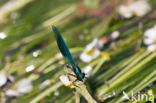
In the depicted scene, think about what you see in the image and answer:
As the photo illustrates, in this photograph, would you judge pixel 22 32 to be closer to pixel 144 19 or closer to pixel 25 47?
pixel 25 47

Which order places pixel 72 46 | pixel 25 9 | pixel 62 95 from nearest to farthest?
pixel 62 95 < pixel 72 46 < pixel 25 9

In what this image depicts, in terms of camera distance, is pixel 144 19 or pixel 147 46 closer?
pixel 147 46

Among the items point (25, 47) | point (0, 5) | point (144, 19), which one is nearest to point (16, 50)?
point (25, 47)

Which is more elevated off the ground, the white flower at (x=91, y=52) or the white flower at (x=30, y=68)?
the white flower at (x=30, y=68)

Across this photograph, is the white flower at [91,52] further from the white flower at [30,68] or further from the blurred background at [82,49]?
the white flower at [30,68]

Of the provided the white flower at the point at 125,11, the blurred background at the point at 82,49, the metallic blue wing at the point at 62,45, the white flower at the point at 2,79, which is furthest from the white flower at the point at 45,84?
the white flower at the point at 125,11

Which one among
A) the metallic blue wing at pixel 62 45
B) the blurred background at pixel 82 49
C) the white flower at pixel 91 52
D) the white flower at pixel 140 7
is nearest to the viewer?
the metallic blue wing at pixel 62 45

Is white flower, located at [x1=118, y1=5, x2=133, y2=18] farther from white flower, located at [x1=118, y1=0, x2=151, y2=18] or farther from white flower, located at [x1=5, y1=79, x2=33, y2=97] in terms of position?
white flower, located at [x1=5, y1=79, x2=33, y2=97]
